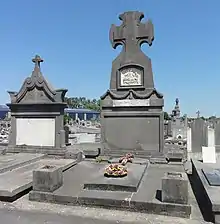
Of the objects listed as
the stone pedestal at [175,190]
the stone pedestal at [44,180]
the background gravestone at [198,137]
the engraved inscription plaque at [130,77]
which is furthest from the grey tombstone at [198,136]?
the stone pedestal at [44,180]

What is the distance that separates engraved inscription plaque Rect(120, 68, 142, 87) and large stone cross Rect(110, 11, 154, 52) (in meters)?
0.88

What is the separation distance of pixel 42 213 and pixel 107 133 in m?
5.15

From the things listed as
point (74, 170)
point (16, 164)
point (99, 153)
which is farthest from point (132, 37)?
point (16, 164)

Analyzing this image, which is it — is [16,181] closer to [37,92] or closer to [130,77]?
[37,92]

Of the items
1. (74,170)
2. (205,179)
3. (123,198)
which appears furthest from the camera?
(74,170)

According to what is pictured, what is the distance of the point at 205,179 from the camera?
5.35 m

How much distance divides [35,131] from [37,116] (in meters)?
0.63

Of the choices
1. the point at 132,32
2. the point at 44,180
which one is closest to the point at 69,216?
the point at 44,180

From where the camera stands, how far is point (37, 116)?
9664 mm

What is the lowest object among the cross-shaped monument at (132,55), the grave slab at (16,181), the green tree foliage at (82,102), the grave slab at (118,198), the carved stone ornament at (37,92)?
the grave slab at (118,198)

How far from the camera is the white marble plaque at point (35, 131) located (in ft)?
31.2

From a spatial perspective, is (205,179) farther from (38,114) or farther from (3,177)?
(38,114)

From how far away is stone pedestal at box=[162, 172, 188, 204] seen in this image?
414cm

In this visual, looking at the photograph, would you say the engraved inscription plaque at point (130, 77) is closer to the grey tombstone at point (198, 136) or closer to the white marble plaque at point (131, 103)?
the white marble plaque at point (131, 103)
